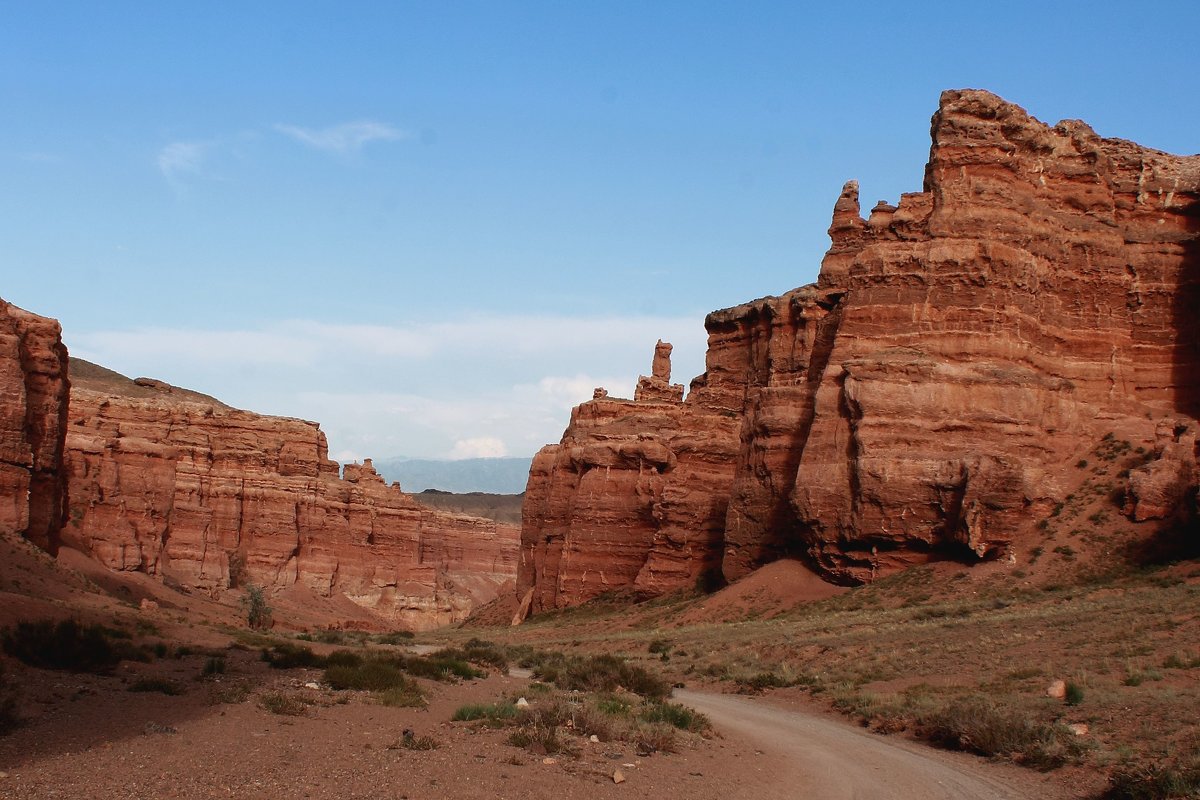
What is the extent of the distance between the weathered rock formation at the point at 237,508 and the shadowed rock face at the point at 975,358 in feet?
116

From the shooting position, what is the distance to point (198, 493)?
7938 centimetres

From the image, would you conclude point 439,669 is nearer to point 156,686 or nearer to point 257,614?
point 156,686

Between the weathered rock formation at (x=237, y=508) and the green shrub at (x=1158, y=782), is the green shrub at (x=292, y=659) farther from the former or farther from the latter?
the weathered rock formation at (x=237, y=508)

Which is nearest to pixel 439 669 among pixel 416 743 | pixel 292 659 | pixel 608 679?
pixel 292 659

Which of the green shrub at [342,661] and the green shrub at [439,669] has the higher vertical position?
the green shrub at [342,661]

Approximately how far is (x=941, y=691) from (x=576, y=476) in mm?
38454

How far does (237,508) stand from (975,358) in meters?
55.9

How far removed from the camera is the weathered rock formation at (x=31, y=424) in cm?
4050

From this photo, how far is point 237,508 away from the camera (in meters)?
81.4

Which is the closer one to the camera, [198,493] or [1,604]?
[1,604]

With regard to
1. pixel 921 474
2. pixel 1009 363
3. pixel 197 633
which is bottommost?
pixel 197 633

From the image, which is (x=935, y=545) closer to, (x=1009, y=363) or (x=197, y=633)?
(x=1009, y=363)

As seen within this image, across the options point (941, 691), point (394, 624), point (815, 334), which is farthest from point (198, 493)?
point (941, 691)

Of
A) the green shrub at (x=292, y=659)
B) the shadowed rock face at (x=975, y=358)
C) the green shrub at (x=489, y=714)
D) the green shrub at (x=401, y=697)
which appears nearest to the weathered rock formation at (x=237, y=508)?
the shadowed rock face at (x=975, y=358)
